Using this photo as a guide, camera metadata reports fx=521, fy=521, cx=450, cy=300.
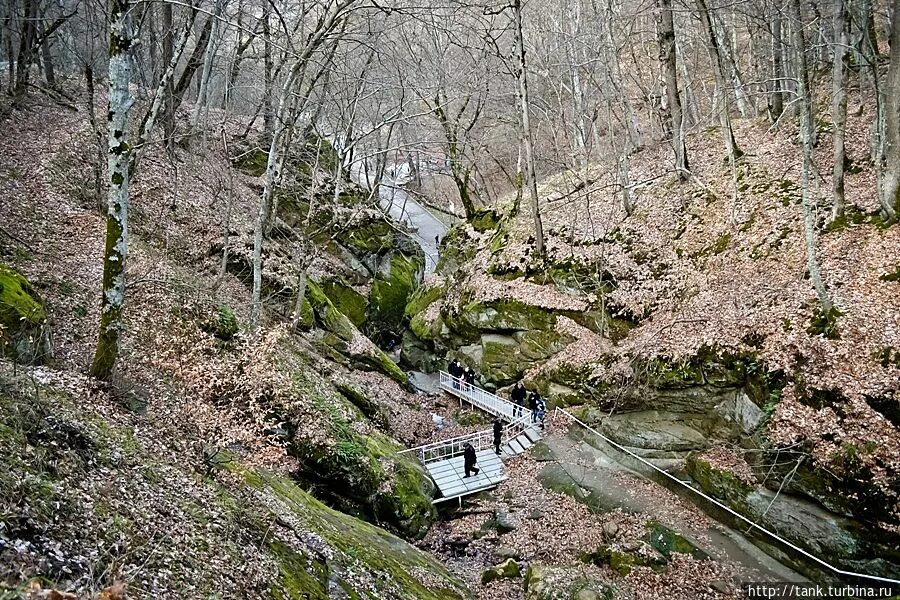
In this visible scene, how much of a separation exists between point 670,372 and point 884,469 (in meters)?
5.03

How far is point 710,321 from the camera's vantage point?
557 inches

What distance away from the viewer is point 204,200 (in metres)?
20.1

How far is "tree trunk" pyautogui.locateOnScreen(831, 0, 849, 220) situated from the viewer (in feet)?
41.5

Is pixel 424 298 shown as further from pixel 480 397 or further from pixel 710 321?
pixel 710 321

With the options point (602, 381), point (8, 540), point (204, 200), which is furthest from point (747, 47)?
point (8, 540)

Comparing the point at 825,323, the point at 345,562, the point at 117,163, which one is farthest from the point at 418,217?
the point at 345,562

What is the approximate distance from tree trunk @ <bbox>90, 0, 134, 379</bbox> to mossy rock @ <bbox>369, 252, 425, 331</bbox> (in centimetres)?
2031

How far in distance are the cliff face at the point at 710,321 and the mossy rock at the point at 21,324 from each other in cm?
1329

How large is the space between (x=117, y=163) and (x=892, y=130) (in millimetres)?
16373

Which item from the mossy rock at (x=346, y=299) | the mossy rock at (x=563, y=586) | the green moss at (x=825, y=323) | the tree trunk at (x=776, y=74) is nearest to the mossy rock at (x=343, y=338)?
the mossy rock at (x=346, y=299)

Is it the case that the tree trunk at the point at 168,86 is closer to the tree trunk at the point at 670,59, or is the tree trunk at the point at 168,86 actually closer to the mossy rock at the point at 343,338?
the mossy rock at the point at 343,338

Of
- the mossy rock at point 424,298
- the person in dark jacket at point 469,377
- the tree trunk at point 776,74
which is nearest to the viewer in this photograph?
the tree trunk at point 776,74

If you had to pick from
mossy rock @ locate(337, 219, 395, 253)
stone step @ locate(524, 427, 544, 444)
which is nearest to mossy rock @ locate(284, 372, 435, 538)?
stone step @ locate(524, 427, 544, 444)

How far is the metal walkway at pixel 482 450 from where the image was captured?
48.6 feet
